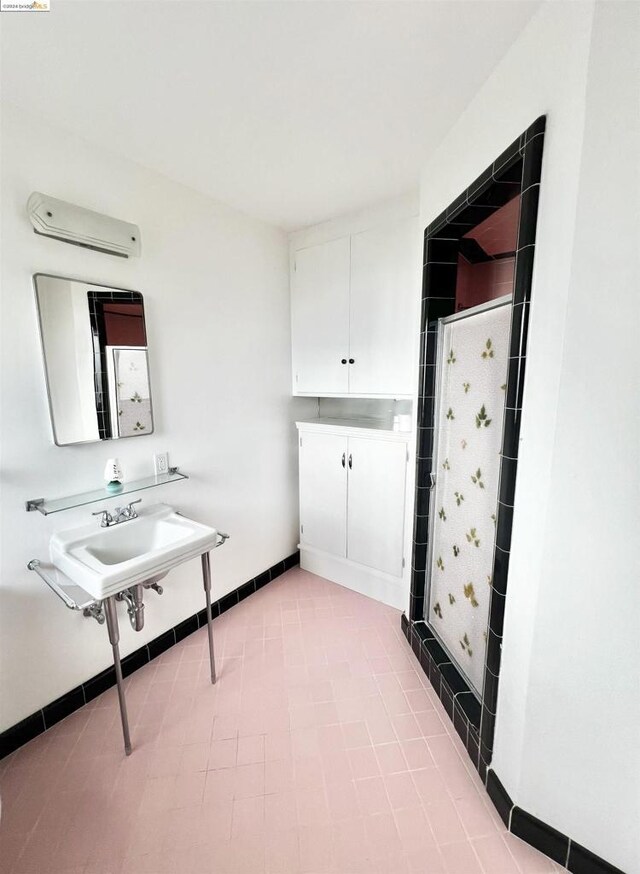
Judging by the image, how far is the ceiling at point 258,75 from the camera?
96 centimetres

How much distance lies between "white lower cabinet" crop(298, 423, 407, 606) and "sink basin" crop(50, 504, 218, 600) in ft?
3.22

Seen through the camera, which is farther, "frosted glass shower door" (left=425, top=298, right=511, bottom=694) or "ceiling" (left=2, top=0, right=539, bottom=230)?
"frosted glass shower door" (left=425, top=298, right=511, bottom=694)

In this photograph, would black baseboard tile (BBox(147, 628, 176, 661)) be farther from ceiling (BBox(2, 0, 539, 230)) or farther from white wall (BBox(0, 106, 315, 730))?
ceiling (BBox(2, 0, 539, 230))

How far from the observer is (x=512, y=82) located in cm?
106

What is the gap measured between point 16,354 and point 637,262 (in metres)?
1.92

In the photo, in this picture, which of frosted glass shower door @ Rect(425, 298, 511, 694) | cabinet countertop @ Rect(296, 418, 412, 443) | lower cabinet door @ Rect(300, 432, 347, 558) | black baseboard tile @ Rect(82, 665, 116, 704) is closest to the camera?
frosted glass shower door @ Rect(425, 298, 511, 694)

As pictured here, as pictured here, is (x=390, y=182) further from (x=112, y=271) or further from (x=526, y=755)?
(x=526, y=755)

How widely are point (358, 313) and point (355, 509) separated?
1243mm

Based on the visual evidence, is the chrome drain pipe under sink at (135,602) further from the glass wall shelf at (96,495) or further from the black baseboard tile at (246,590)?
the black baseboard tile at (246,590)

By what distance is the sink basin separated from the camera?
1.27m

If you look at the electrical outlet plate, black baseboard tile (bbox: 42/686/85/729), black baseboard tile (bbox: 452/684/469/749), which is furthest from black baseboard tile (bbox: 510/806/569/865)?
the electrical outlet plate

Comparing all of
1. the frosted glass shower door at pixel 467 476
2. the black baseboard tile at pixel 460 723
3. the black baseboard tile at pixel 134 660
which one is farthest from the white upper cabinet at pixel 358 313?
the black baseboard tile at pixel 134 660

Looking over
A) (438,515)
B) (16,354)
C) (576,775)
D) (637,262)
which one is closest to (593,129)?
(637,262)

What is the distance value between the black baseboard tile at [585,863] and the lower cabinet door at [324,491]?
60.9 inches
